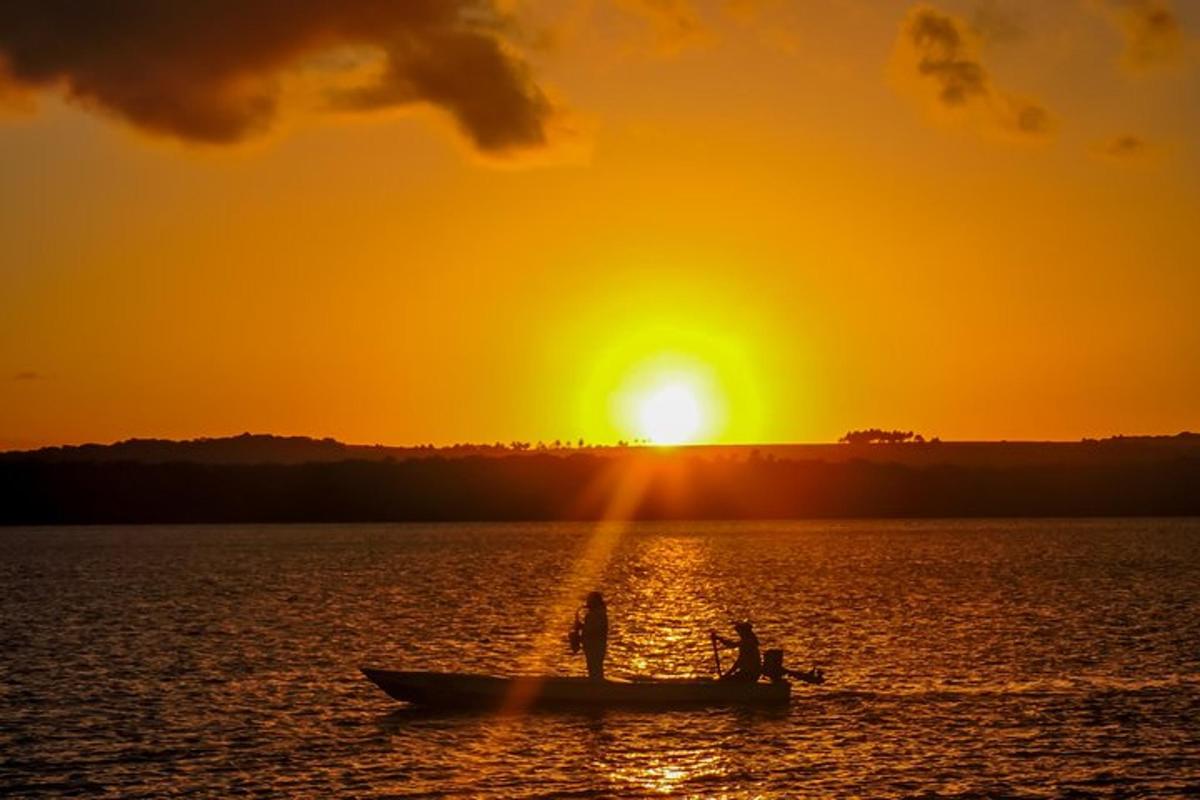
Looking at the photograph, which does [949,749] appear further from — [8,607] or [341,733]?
[8,607]

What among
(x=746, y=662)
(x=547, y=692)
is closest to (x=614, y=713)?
(x=547, y=692)

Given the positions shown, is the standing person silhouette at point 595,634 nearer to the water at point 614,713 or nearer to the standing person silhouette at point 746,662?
the water at point 614,713

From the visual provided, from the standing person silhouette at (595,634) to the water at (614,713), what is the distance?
5.39 ft

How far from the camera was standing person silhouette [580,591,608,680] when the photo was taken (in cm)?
4738

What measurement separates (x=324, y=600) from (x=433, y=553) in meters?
88.6

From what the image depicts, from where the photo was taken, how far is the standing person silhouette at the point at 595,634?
155 ft

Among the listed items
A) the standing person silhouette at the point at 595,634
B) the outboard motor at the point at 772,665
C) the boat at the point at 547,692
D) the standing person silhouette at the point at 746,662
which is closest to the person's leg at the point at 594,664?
the standing person silhouette at the point at 595,634

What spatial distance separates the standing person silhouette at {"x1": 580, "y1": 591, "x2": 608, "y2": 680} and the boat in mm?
460

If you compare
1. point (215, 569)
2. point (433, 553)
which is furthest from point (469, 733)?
point (433, 553)

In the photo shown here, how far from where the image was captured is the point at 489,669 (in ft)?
202

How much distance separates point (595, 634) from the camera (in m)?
48.2

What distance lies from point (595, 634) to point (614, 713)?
2.44 meters

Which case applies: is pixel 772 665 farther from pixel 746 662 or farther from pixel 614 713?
pixel 614 713

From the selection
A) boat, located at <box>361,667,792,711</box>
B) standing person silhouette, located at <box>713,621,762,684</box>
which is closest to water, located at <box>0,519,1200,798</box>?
boat, located at <box>361,667,792,711</box>
